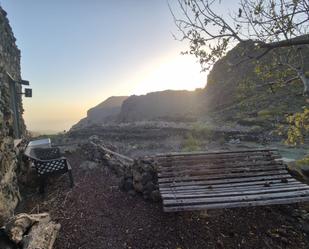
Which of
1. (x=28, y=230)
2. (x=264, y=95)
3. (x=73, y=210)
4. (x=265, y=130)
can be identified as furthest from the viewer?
(x=264, y=95)

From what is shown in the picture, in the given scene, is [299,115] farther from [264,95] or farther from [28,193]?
[264,95]

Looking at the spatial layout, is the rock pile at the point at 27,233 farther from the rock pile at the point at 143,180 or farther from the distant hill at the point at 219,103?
the distant hill at the point at 219,103

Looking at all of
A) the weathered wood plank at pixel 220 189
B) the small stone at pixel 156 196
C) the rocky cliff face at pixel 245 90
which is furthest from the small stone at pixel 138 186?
the rocky cliff face at pixel 245 90

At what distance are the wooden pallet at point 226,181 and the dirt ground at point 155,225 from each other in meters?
0.38

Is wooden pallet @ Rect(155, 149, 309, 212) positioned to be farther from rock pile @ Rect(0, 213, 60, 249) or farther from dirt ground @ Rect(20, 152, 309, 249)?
rock pile @ Rect(0, 213, 60, 249)

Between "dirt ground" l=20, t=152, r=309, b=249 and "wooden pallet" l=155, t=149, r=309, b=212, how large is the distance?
0.38 metres

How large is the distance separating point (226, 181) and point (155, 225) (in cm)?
139

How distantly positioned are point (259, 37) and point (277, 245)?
284 centimetres

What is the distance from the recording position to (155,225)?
3342 millimetres

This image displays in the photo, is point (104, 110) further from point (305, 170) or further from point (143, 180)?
point (305, 170)

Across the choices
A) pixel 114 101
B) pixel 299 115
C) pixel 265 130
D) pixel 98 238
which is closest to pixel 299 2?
pixel 299 115

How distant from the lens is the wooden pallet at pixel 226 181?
321cm

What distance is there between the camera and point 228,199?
322 centimetres

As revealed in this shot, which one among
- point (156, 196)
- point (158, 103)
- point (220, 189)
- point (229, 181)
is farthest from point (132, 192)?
point (158, 103)
